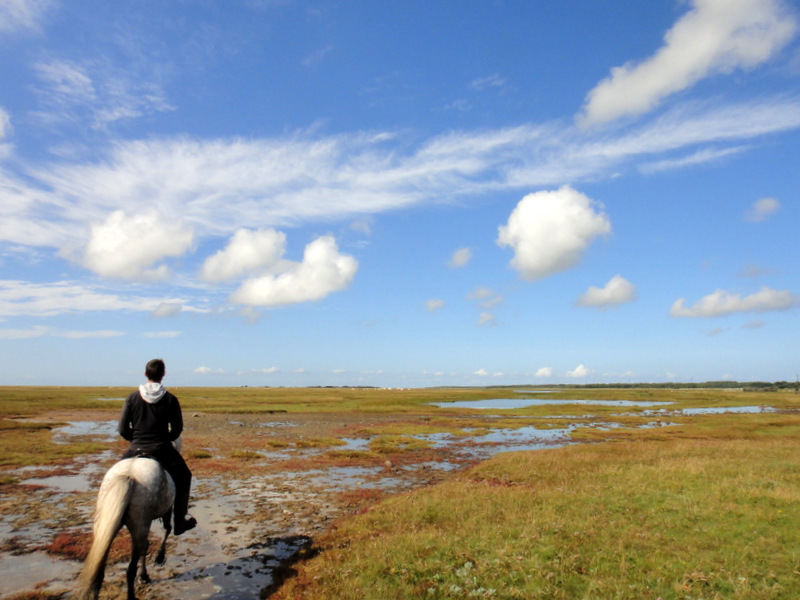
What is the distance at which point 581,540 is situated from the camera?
1159 centimetres

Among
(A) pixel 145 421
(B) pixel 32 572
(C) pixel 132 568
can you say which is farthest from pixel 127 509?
(B) pixel 32 572

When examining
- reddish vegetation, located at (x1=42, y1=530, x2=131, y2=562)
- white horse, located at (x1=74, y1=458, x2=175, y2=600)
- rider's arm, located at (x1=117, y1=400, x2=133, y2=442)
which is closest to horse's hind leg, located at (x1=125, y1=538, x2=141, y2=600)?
white horse, located at (x1=74, y1=458, x2=175, y2=600)

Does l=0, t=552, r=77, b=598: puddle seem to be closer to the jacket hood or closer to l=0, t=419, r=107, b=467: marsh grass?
the jacket hood

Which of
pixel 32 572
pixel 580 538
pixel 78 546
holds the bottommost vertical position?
pixel 78 546

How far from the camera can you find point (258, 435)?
42.0m

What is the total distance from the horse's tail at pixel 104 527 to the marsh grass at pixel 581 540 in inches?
140

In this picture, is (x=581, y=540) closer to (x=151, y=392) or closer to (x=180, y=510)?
→ (x=180, y=510)

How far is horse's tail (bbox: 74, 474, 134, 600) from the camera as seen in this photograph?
7840mm

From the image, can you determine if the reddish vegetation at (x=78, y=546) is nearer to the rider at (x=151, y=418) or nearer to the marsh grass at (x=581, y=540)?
the rider at (x=151, y=418)

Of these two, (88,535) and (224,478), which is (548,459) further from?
(88,535)

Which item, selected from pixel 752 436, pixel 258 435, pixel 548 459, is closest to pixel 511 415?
pixel 752 436

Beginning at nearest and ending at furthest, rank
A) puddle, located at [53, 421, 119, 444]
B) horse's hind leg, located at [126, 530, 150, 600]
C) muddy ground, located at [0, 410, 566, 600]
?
horse's hind leg, located at [126, 530, 150, 600] < muddy ground, located at [0, 410, 566, 600] < puddle, located at [53, 421, 119, 444]

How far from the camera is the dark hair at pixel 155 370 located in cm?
945

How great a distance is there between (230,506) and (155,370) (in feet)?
34.1
